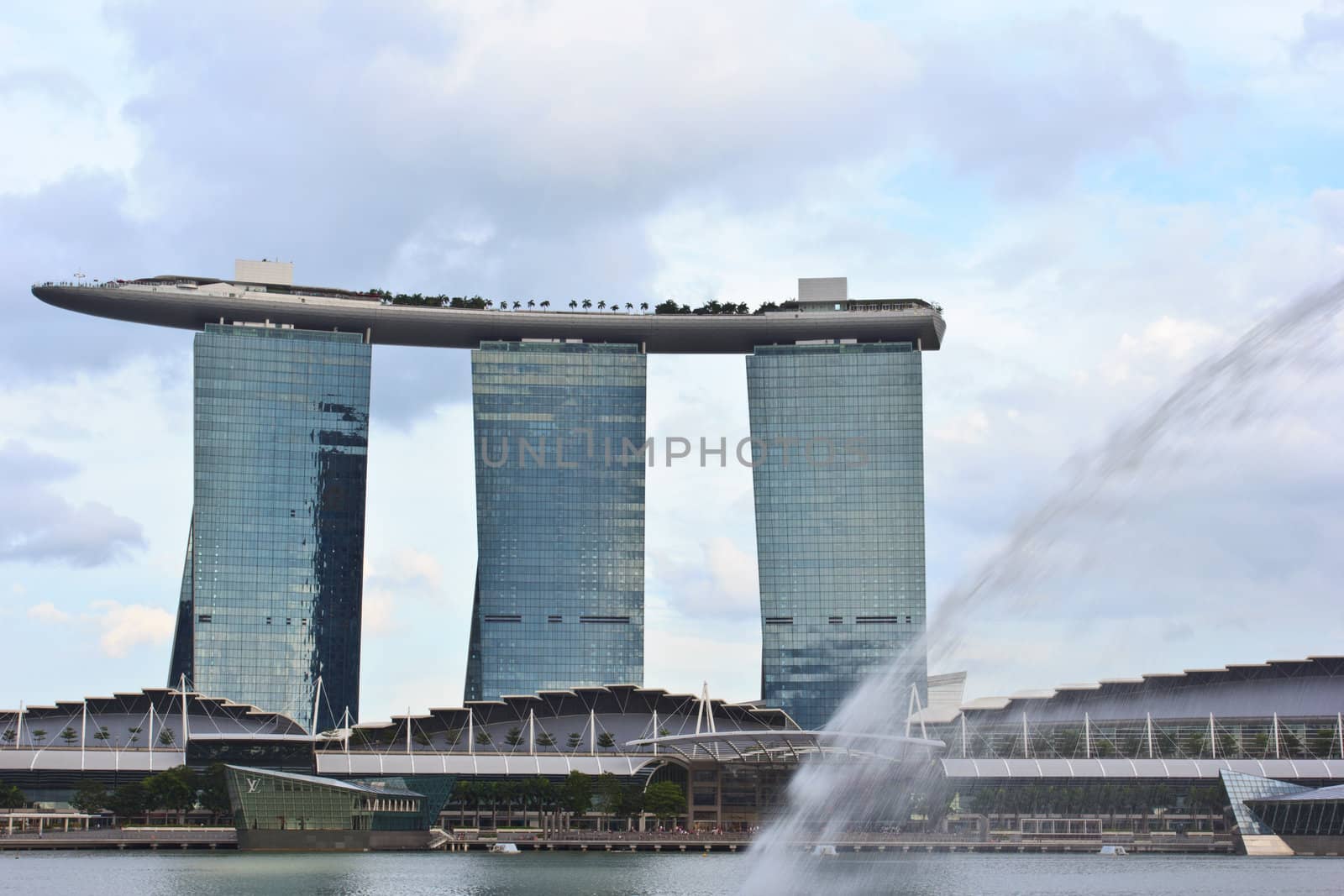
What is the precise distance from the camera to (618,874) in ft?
420

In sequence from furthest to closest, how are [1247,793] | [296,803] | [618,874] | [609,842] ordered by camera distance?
[609,842], [296,803], [1247,793], [618,874]

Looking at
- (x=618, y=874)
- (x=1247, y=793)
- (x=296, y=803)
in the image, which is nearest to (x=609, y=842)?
(x=296, y=803)

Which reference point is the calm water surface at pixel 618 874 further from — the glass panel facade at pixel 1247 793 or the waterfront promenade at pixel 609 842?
the glass panel facade at pixel 1247 793

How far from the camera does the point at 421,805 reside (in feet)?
612

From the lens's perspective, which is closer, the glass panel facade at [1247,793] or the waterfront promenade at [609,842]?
the waterfront promenade at [609,842]

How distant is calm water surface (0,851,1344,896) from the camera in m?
103

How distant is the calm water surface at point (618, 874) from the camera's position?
337 feet

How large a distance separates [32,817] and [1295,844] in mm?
139020

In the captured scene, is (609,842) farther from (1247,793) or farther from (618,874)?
(1247,793)

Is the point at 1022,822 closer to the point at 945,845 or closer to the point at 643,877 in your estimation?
the point at 945,845

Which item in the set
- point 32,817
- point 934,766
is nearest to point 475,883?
point 934,766

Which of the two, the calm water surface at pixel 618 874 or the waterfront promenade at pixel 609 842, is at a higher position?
the calm water surface at pixel 618 874

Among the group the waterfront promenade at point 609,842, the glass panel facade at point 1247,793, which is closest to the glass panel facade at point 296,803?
the waterfront promenade at point 609,842

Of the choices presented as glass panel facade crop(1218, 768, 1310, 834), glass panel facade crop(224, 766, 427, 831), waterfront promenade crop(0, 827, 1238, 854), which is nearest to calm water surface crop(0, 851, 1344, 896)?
glass panel facade crop(224, 766, 427, 831)
